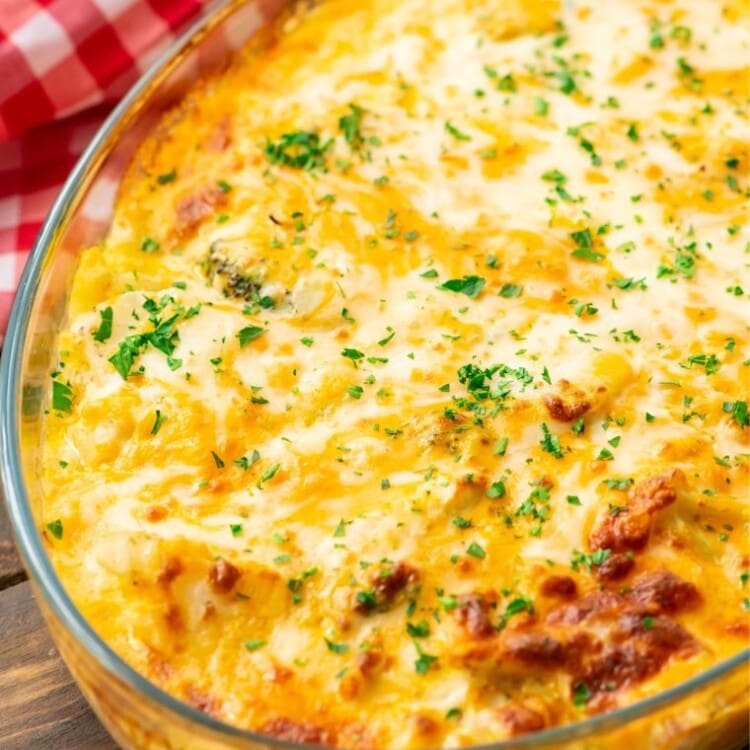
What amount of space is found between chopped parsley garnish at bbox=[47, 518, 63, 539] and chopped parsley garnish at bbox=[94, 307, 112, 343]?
639 millimetres

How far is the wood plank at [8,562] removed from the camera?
365 centimetres

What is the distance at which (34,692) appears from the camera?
3326 mm

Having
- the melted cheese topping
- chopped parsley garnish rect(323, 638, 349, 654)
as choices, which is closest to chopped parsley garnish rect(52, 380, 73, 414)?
the melted cheese topping

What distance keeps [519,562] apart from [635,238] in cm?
127

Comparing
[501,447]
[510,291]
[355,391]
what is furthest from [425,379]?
[510,291]

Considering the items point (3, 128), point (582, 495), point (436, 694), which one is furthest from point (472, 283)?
point (3, 128)

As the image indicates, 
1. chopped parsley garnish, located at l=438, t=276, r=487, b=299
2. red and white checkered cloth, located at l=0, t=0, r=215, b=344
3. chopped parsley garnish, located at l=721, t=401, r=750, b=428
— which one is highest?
red and white checkered cloth, located at l=0, t=0, r=215, b=344

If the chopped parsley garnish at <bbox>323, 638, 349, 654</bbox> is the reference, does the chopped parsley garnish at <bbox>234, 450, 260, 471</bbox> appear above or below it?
above

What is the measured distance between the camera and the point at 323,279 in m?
3.66

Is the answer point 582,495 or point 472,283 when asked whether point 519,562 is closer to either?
point 582,495

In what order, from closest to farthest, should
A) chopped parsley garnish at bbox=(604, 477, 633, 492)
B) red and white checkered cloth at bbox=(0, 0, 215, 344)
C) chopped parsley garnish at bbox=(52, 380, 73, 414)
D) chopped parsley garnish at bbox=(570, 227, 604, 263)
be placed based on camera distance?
chopped parsley garnish at bbox=(604, 477, 633, 492)
chopped parsley garnish at bbox=(52, 380, 73, 414)
chopped parsley garnish at bbox=(570, 227, 604, 263)
red and white checkered cloth at bbox=(0, 0, 215, 344)

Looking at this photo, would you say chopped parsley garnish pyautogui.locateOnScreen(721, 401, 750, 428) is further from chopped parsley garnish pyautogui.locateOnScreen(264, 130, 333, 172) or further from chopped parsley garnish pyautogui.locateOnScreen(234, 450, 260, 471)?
chopped parsley garnish pyautogui.locateOnScreen(264, 130, 333, 172)

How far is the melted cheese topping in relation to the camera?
2848 millimetres

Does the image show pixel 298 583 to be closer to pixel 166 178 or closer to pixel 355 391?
pixel 355 391
